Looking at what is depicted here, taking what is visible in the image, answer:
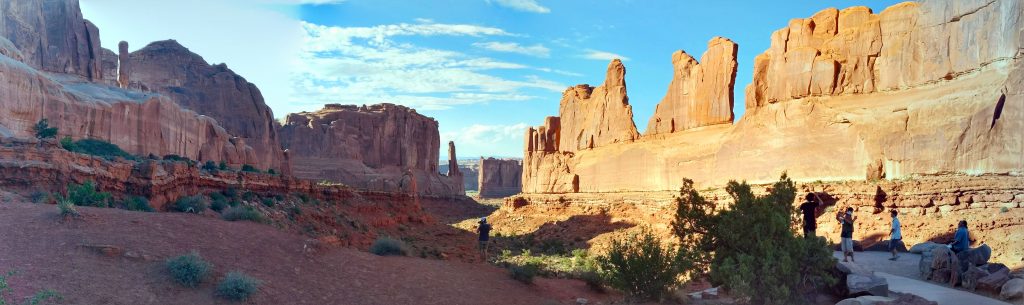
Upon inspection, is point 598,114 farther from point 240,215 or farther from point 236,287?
point 236,287

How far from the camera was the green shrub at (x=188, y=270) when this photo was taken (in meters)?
9.93

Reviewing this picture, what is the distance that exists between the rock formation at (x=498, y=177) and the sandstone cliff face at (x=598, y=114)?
53042 millimetres

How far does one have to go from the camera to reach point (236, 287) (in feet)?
33.3

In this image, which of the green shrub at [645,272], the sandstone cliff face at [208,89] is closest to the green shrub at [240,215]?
the green shrub at [645,272]

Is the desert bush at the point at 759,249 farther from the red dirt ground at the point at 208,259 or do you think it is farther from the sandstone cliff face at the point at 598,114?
the sandstone cliff face at the point at 598,114

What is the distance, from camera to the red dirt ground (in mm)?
9078

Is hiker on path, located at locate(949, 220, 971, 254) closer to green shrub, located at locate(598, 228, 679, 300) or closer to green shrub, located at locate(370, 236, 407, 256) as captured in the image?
green shrub, located at locate(598, 228, 679, 300)

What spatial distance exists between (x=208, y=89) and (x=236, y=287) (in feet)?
165

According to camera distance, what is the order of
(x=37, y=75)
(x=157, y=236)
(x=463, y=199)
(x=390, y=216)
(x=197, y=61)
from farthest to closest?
(x=463, y=199) → (x=197, y=61) → (x=390, y=216) → (x=37, y=75) → (x=157, y=236)

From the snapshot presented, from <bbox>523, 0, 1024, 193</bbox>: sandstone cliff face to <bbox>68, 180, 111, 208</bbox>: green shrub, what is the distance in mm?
26895

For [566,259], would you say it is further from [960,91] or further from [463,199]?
[463,199]

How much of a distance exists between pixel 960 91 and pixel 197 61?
186 ft

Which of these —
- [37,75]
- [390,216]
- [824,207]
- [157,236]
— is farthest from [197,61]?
[824,207]

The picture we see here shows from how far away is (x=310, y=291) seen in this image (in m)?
11.9
